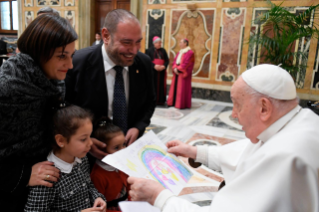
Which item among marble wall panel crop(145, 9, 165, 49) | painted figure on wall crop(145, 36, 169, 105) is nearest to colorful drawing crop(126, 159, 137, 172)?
painted figure on wall crop(145, 36, 169, 105)

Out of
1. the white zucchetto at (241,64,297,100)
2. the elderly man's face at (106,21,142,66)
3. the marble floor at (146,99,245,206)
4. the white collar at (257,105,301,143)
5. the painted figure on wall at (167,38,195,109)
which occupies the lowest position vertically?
the marble floor at (146,99,245,206)

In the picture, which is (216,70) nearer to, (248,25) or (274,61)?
(248,25)

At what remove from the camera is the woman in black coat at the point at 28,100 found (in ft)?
4.33

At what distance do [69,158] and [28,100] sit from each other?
459 mm

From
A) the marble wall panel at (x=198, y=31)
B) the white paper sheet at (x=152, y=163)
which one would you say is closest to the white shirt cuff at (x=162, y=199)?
the white paper sheet at (x=152, y=163)

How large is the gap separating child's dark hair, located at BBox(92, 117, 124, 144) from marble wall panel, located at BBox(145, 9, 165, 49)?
7551 mm

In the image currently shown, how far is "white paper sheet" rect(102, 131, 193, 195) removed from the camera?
154 centimetres

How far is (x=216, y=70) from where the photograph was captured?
337 inches

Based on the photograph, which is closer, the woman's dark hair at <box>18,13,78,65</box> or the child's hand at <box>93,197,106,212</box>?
the woman's dark hair at <box>18,13,78,65</box>

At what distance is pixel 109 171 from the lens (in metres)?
1.96

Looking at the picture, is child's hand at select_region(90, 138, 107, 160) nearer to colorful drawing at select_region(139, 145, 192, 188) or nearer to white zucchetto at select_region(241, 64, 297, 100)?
colorful drawing at select_region(139, 145, 192, 188)

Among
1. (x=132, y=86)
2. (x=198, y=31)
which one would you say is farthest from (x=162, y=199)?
(x=198, y=31)

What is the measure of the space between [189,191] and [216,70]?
20.5ft

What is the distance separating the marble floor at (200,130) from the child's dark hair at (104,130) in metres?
1.29
